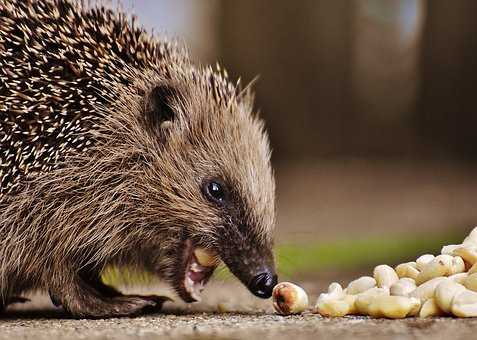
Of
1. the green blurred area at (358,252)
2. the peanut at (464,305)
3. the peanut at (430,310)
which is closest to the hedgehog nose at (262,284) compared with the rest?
the peanut at (430,310)

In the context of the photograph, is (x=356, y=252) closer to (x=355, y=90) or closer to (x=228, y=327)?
(x=228, y=327)

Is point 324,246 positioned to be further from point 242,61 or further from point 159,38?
point 242,61

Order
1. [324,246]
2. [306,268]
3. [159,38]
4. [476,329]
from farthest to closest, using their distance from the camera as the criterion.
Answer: [324,246] → [306,268] → [159,38] → [476,329]

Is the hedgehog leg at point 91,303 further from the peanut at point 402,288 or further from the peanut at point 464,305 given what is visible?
the peanut at point 464,305

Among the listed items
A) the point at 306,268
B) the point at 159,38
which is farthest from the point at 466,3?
the point at 159,38

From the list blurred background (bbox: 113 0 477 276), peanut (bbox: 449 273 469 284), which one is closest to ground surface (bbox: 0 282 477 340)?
peanut (bbox: 449 273 469 284)

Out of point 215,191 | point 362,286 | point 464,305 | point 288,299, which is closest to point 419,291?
point 464,305

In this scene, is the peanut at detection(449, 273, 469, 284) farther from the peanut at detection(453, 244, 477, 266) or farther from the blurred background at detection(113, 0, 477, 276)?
the blurred background at detection(113, 0, 477, 276)
